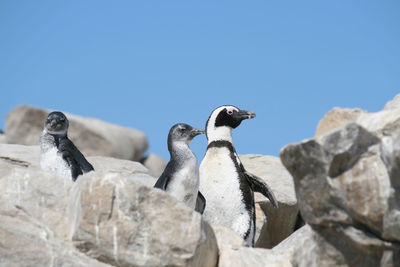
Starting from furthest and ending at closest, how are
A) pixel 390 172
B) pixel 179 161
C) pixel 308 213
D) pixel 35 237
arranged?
1. pixel 179 161
2. pixel 35 237
3. pixel 308 213
4. pixel 390 172

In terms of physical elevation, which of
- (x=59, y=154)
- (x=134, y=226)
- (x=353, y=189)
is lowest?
(x=134, y=226)

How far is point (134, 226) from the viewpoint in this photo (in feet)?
17.5

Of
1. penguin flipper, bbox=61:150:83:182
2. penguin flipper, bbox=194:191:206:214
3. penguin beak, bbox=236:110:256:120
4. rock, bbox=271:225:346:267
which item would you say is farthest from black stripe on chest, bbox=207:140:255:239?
rock, bbox=271:225:346:267

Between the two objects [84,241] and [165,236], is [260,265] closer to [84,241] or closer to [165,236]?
[165,236]

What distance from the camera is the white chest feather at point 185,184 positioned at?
738 cm

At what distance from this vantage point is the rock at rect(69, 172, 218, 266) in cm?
530

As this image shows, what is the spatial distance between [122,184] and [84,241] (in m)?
0.48

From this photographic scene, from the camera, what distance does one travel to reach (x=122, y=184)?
17.6ft

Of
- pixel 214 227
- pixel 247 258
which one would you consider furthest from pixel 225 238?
pixel 247 258

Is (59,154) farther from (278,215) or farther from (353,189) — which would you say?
(353,189)

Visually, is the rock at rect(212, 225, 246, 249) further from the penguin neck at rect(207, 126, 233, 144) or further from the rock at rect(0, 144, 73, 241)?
the penguin neck at rect(207, 126, 233, 144)

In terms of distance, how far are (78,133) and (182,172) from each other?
1402 cm

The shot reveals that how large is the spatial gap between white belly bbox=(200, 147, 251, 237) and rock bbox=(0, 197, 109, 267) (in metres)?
2.95

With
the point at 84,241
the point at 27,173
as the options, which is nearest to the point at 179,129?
the point at 27,173
